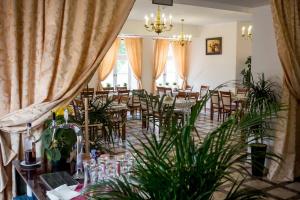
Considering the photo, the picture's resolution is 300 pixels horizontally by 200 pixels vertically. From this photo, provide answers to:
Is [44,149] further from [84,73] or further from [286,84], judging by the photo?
[286,84]

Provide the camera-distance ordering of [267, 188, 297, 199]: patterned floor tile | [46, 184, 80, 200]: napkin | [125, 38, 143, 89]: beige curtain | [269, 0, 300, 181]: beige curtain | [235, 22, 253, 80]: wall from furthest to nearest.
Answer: [125, 38, 143, 89]: beige curtain, [235, 22, 253, 80]: wall, [269, 0, 300, 181]: beige curtain, [267, 188, 297, 199]: patterned floor tile, [46, 184, 80, 200]: napkin

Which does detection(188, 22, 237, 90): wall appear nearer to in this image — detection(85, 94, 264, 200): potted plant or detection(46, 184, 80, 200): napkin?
detection(46, 184, 80, 200): napkin

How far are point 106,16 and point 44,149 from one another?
49.4 inches

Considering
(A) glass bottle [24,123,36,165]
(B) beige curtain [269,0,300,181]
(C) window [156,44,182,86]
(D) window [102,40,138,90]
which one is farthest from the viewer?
(C) window [156,44,182,86]

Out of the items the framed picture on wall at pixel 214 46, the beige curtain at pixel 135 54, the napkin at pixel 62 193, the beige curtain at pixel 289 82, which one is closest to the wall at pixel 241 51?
the framed picture on wall at pixel 214 46

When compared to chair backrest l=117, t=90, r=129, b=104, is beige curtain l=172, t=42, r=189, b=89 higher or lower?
higher

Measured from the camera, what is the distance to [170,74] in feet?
38.1

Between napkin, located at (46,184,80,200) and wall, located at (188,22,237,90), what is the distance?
825 cm

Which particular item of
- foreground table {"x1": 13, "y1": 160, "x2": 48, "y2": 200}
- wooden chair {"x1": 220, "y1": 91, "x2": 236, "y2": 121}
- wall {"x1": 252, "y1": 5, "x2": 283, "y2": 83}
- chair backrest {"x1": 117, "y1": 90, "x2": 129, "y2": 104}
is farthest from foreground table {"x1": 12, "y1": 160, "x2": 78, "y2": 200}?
wooden chair {"x1": 220, "y1": 91, "x2": 236, "y2": 121}

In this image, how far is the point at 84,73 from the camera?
2715 millimetres

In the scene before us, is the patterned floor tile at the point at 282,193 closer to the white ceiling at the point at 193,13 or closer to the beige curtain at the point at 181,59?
the white ceiling at the point at 193,13

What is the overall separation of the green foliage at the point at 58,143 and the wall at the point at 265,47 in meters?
3.31

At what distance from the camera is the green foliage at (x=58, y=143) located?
2.18m

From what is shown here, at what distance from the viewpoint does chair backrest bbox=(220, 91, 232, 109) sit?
808 cm
